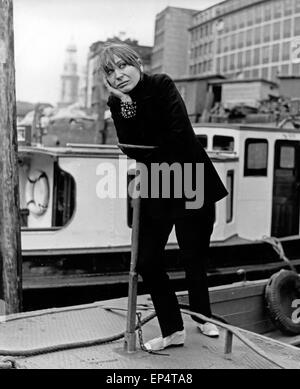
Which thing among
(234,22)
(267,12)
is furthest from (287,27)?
(234,22)

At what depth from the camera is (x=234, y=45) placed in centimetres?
6569

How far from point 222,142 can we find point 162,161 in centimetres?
571

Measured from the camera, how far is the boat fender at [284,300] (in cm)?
550

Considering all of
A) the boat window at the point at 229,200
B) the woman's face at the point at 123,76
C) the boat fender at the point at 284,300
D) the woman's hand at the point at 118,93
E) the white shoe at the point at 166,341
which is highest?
the woman's face at the point at 123,76

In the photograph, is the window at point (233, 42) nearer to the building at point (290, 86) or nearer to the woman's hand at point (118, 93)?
the building at point (290, 86)

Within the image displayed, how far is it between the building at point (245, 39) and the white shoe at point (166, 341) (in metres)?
40.4

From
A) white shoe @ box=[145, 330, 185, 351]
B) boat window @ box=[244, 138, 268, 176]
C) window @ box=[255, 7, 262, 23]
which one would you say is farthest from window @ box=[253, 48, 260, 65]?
white shoe @ box=[145, 330, 185, 351]

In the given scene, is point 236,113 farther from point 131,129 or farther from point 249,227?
point 131,129

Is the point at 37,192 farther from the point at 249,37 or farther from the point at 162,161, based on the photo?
the point at 249,37

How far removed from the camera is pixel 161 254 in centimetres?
315

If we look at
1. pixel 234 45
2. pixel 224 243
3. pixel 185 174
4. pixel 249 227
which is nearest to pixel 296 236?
pixel 249 227

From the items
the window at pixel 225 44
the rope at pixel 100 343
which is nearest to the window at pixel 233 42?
the window at pixel 225 44

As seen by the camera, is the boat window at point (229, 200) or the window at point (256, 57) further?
the window at point (256, 57)

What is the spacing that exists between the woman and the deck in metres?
0.17
